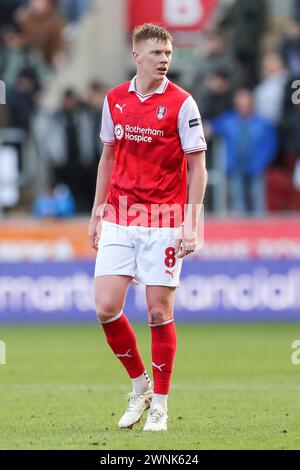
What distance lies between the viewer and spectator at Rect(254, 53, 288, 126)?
18.0 meters

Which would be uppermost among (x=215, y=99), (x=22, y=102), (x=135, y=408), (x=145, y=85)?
(x=145, y=85)

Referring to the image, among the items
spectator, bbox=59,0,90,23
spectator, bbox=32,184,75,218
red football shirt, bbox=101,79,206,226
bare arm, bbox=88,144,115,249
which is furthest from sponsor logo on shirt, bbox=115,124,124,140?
spectator, bbox=59,0,90,23

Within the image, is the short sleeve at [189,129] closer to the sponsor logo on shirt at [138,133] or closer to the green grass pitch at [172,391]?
the sponsor logo on shirt at [138,133]

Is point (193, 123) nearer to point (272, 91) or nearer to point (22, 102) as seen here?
point (272, 91)

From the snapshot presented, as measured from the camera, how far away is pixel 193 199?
26.3 ft

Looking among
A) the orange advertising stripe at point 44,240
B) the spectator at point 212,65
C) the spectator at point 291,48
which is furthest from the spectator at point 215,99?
the orange advertising stripe at point 44,240

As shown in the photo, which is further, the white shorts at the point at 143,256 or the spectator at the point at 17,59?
the spectator at the point at 17,59

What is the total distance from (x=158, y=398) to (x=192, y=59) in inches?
466

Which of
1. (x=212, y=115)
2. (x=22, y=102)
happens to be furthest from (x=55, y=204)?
(x=212, y=115)

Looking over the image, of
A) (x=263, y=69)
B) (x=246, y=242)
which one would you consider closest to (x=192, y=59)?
(x=263, y=69)

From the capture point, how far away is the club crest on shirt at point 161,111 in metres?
7.99

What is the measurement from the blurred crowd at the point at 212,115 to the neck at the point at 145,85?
9320 millimetres

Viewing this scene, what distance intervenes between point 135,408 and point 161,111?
198 centimetres
